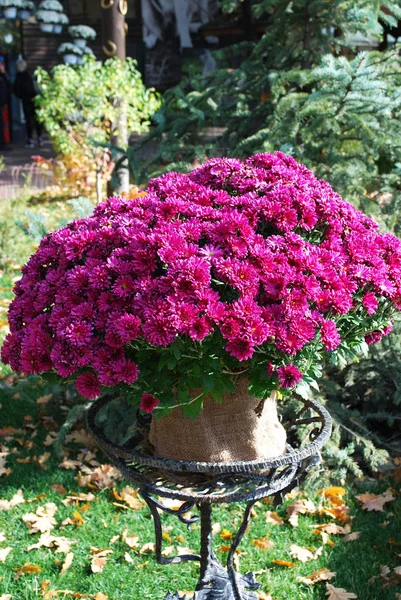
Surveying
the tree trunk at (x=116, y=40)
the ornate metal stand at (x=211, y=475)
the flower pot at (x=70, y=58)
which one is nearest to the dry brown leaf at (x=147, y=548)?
the ornate metal stand at (x=211, y=475)

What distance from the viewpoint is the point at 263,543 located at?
311 cm

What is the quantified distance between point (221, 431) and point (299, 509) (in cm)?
154

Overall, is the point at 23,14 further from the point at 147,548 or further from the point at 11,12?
the point at 147,548

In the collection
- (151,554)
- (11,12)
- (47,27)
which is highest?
(11,12)

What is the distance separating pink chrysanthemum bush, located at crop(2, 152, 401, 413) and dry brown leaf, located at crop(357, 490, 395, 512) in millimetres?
1576

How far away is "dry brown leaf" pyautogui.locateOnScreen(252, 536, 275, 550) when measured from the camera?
310 centimetres

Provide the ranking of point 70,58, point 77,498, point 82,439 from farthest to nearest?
point 70,58, point 82,439, point 77,498

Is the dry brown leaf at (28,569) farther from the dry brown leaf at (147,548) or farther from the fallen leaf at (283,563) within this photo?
the fallen leaf at (283,563)

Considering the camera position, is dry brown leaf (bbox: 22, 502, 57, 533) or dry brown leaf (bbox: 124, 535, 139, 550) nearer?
dry brown leaf (bbox: 124, 535, 139, 550)

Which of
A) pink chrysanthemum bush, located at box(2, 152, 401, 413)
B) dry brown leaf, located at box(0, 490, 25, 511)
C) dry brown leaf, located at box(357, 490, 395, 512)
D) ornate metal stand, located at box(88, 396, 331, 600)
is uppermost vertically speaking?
pink chrysanthemum bush, located at box(2, 152, 401, 413)

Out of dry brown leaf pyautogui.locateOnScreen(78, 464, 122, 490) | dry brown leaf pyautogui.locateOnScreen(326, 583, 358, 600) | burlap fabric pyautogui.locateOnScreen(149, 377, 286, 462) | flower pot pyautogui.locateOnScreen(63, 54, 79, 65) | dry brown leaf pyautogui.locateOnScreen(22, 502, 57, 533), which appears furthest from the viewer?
flower pot pyautogui.locateOnScreen(63, 54, 79, 65)

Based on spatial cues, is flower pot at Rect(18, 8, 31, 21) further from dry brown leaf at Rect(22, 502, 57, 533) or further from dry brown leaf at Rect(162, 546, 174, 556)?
dry brown leaf at Rect(162, 546, 174, 556)

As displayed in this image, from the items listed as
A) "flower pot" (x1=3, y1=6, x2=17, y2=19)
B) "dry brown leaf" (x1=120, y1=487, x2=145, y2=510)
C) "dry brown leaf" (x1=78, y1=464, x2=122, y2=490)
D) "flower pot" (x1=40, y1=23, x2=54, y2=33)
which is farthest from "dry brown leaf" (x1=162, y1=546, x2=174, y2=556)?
"flower pot" (x1=40, y1=23, x2=54, y2=33)

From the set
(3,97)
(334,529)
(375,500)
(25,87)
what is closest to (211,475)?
(334,529)
